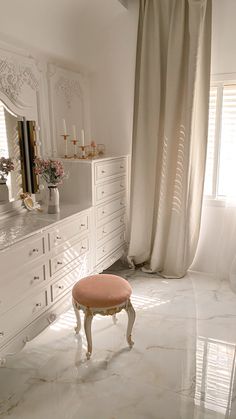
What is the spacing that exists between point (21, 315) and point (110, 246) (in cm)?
137

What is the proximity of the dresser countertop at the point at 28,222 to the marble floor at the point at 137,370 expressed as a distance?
0.86m

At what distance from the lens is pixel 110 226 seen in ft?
10.4

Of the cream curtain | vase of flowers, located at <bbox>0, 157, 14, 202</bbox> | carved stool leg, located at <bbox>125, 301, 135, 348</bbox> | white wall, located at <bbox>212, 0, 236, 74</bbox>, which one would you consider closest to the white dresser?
vase of flowers, located at <bbox>0, 157, 14, 202</bbox>

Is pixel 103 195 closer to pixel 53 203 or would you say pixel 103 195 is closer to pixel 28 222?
pixel 53 203

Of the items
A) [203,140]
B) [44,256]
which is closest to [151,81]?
[203,140]

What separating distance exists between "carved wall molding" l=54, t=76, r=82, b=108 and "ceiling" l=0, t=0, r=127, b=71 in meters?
0.18

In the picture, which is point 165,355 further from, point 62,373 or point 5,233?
point 5,233

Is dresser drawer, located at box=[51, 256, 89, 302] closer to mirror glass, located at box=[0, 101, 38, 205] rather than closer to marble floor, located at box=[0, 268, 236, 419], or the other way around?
marble floor, located at box=[0, 268, 236, 419]

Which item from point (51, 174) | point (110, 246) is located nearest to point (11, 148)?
point (51, 174)

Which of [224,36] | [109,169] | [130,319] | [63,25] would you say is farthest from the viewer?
[109,169]

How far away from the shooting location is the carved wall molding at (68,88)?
2980 mm

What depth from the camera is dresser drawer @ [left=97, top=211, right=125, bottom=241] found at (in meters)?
2.97

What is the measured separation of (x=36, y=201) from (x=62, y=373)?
4.54ft

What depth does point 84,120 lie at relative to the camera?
11.3ft
